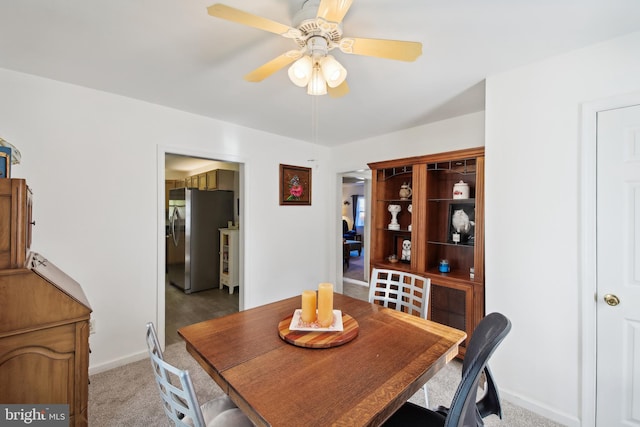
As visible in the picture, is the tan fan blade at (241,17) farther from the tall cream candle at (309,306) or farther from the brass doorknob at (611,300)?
the brass doorknob at (611,300)

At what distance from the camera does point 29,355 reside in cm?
136

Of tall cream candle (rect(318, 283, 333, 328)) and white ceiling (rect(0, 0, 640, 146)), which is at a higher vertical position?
white ceiling (rect(0, 0, 640, 146))

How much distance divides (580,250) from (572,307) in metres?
0.36

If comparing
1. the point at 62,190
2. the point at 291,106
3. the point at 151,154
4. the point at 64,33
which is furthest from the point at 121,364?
the point at 291,106

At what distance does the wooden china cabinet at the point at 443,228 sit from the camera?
7.97ft

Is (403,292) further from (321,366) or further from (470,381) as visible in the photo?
(470,381)

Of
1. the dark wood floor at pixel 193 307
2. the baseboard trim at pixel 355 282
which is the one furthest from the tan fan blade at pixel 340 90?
the baseboard trim at pixel 355 282

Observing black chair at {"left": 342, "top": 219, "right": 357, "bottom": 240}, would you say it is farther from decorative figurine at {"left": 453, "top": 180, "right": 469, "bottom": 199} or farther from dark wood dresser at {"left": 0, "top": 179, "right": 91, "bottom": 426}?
dark wood dresser at {"left": 0, "top": 179, "right": 91, "bottom": 426}

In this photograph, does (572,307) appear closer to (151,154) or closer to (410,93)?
(410,93)

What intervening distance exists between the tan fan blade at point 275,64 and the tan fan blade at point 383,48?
257 mm

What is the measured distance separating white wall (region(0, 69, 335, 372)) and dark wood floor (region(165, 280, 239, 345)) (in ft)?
2.22

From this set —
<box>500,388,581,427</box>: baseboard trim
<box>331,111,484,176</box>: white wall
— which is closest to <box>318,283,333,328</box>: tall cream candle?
<box>500,388,581,427</box>: baseboard trim

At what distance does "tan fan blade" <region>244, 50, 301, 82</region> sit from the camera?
139 cm

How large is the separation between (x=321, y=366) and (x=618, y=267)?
1.82 meters
